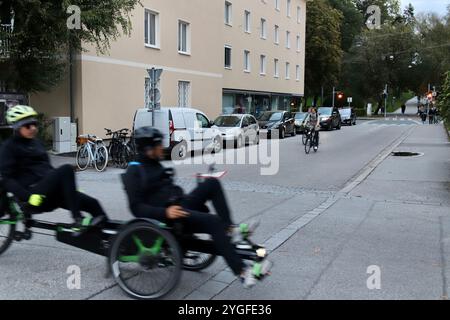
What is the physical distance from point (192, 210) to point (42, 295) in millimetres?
1448

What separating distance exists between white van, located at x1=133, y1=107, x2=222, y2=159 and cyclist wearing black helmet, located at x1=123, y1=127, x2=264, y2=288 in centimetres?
1120

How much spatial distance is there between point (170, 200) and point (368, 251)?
2.67 meters

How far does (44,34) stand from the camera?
1478 cm

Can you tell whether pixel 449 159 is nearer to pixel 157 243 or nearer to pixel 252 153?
pixel 252 153

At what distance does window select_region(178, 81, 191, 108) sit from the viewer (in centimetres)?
2633

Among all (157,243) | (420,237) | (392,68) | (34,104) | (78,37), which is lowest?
(420,237)

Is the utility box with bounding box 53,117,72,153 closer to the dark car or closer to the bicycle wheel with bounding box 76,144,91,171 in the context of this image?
the bicycle wheel with bounding box 76,144,91,171

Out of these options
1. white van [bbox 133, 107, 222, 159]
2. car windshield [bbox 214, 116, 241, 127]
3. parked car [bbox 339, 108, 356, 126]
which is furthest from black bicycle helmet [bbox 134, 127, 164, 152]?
parked car [bbox 339, 108, 356, 126]

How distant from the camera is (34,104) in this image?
19.8 m

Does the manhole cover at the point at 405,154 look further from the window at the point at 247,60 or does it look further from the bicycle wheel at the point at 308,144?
the window at the point at 247,60

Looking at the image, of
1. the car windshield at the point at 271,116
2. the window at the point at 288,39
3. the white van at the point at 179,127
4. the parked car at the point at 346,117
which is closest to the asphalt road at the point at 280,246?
the white van at the point at 179,127

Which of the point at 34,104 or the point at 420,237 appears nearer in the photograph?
the point at 420,237

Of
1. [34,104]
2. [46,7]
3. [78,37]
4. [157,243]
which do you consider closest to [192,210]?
[157,243]

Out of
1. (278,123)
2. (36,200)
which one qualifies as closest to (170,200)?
(36,200)
